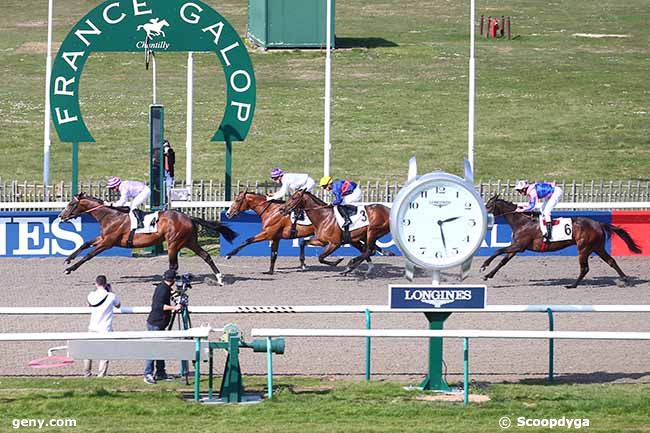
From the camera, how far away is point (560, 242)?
2298cm

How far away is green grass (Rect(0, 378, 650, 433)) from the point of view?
42.2 ft

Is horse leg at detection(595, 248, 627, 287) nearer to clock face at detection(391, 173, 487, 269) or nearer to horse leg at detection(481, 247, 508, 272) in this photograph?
horse leg at detection(481, 247, 508, 272)

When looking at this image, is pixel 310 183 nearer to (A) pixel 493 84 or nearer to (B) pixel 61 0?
(A) pixel 493 84

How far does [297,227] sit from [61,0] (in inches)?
1545

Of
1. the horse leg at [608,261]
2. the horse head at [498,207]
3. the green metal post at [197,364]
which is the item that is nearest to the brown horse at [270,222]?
the horse head at [498,207]

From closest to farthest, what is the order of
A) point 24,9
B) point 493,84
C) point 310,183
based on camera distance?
point 310,183, point 493,84, point 24,9

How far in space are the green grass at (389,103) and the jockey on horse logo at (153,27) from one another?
10454mm

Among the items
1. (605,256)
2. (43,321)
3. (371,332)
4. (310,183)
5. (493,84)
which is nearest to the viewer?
(371,332)

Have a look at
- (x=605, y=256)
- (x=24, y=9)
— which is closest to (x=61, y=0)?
(x=24, y=9)

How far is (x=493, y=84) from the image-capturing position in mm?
46062

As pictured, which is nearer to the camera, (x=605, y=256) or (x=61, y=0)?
(x=605, y=256)

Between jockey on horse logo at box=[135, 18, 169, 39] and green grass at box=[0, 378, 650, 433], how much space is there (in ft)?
38.4

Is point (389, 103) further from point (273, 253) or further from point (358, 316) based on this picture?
point (358, 316)

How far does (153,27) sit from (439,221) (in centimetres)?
1275
